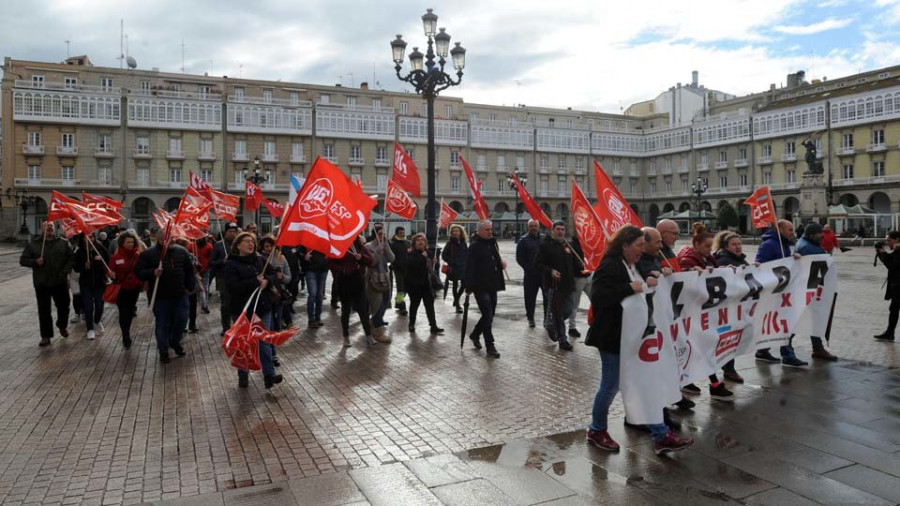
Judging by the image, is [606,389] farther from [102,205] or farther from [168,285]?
[102,205]

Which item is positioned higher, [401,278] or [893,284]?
[893,284]

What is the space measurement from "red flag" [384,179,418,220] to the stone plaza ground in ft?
15.8

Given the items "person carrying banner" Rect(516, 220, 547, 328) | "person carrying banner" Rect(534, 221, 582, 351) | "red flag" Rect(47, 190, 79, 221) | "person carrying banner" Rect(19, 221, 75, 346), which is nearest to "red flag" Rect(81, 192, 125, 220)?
"red flag" Rect(47, 190, 79, 221)

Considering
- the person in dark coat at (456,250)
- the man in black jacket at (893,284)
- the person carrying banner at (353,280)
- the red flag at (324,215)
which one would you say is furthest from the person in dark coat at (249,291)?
the man in black jacket at (893,284)

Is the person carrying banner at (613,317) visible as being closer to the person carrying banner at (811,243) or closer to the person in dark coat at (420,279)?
the person carrying banner at (811,243)

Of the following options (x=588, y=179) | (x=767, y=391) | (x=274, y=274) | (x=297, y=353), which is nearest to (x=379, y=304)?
(x=297, y=353)

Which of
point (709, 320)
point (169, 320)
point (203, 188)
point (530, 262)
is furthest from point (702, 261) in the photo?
point (203, 188)

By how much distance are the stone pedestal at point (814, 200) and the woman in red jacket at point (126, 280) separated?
36502 mm

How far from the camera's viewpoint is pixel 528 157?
68.1 metres

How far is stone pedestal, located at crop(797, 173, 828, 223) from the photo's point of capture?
3581cm

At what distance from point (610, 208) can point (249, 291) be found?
399 cm

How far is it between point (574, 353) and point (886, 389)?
11.0ft

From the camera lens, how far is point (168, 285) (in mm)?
7945

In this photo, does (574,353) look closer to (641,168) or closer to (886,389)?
(886,389)
